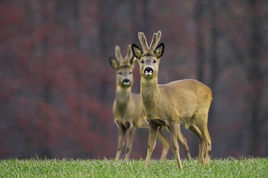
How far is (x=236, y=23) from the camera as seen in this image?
25.1m

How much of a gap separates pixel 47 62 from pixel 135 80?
3274 mm

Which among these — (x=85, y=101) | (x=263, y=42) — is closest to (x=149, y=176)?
(x=85, y=101)

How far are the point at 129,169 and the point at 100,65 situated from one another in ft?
50.4


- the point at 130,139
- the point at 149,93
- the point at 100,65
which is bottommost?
the point at 130,139

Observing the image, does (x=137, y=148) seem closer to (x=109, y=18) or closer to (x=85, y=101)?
(x=85, y=101)

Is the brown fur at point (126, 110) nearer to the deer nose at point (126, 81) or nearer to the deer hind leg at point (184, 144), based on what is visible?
the deer nose at point (126, 81)

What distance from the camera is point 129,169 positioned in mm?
9273

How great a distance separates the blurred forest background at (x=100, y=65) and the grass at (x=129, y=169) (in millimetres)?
12209

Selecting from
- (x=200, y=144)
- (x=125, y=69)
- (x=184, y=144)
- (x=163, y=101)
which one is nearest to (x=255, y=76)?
(x=125, y=69)

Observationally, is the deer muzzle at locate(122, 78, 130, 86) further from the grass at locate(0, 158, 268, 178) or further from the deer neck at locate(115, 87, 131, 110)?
the grass at locate(0, 158, 268, 178)

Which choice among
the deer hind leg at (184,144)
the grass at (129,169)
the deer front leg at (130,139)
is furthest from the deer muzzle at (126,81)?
the grass at (129,169)

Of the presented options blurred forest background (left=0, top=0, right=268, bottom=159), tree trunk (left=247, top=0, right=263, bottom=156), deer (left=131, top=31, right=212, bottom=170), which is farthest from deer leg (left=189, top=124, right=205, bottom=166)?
tree trunk (left=247, top=0, right=263, bottom=156)

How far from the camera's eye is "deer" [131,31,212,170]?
9242mm

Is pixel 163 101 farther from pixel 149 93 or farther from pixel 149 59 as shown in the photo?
pixel 149 59
